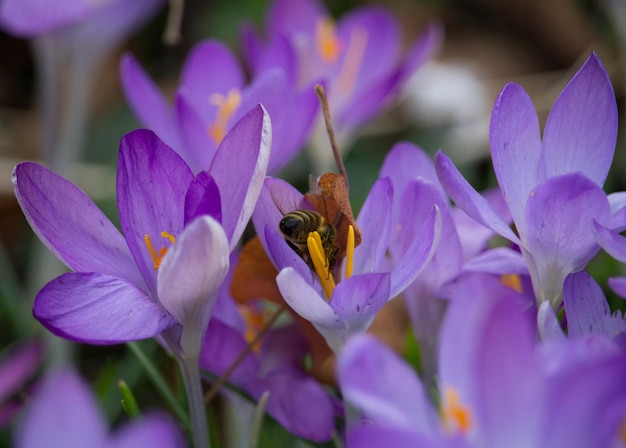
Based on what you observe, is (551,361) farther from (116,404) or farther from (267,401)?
(116,404)

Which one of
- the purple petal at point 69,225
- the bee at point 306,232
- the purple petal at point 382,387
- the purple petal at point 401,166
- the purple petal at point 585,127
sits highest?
the purple petal at point 585,127

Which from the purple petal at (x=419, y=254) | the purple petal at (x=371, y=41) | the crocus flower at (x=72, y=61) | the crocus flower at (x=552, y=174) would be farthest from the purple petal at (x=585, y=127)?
the crocus flower at (x=72, y=61)

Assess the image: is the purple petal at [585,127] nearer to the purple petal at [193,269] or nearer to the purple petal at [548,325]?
the purple petal at [548,325]

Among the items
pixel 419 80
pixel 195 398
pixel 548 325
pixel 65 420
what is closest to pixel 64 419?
pixel 65 420

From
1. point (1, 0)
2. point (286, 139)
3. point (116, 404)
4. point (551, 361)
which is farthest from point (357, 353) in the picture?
point (1, 0)

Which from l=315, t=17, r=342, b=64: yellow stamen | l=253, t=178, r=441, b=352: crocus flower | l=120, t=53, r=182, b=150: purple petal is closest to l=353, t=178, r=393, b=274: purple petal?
l=253, t=178, r=441, b=352: crocus flower
